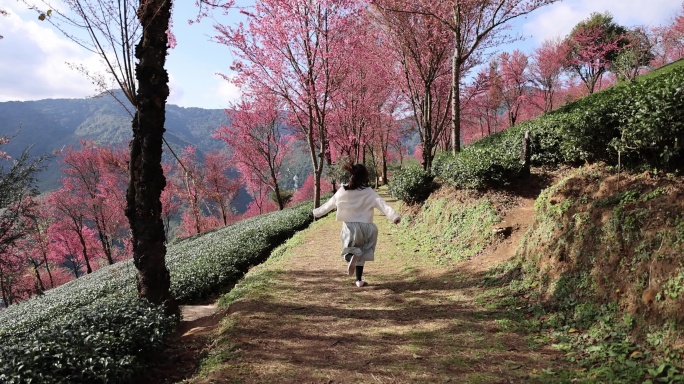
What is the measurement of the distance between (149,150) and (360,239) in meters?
3.36

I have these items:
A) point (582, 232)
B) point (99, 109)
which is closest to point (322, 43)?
point (582, 232)

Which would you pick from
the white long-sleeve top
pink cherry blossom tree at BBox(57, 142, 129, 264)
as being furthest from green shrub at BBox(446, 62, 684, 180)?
pink cherry blossom tree at BBox(57, 142, 129, 264)

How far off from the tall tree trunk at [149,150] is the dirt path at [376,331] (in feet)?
3.95

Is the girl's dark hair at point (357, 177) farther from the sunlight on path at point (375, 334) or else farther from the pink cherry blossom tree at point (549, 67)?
the pink cherry blossom tree at point (549, 67)

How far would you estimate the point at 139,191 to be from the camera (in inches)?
197

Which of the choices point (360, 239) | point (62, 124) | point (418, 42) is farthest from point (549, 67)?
point (62, 124)

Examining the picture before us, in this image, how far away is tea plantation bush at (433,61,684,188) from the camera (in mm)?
4340

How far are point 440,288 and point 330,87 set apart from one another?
470 inches

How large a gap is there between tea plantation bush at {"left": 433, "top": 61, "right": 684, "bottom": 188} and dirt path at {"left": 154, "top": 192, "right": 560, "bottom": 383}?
1171 mm

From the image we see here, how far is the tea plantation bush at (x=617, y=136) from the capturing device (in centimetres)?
434

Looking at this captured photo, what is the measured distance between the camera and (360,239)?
226 inches

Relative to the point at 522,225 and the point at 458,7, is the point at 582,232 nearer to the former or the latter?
the point at 522,225

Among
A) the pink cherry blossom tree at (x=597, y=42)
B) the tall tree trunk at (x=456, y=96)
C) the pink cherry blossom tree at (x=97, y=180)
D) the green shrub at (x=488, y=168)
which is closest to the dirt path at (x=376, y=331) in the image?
the green shrub at (x=488, y=168)

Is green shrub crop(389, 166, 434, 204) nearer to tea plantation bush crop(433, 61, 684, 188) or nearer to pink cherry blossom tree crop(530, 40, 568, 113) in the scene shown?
tea plantation bush crop(433, 61, 684, 188)
